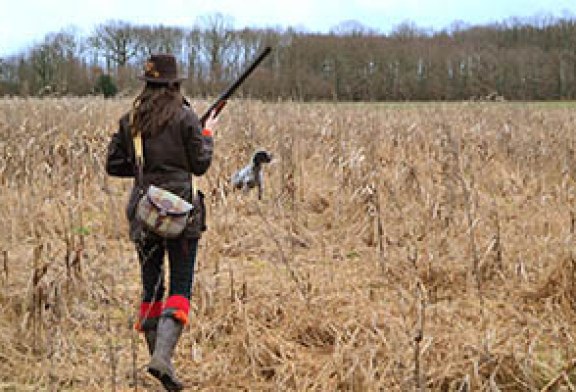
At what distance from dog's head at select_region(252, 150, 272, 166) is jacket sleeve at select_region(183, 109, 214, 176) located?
9.77 feet

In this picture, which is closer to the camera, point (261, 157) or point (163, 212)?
point (163, 212)

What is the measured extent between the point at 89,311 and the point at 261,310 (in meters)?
1.00

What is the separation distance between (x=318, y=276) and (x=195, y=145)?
1.79m

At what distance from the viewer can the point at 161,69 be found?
2.88 m

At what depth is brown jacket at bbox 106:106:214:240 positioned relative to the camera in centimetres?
291

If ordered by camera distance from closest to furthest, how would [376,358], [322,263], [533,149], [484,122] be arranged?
[376,358] → [322,263] → [533,149] → [484,122]

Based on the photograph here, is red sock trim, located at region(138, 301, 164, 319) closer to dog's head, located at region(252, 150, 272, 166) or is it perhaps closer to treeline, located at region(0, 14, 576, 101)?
dog's head, located at region(252, 150, 272, 166)

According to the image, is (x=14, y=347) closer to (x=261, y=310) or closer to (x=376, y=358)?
(x=261, y=310)

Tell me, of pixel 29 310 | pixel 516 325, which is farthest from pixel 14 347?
pixel 516 325

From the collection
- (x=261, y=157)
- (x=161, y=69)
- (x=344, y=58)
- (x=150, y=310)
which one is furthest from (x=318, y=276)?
(x=344, y=58)

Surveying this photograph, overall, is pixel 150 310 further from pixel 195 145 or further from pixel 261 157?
pixel 261 157

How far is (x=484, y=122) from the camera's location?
361 inches

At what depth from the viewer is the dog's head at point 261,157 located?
19.5ft

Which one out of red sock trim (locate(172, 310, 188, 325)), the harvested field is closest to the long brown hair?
the harvested field
